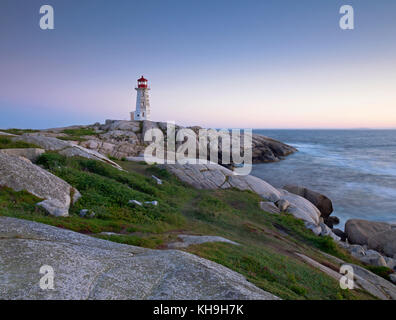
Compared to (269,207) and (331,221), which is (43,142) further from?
(331,221)

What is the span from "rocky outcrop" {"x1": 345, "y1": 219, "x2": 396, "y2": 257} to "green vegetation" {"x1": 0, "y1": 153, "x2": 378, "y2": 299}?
6.19 m

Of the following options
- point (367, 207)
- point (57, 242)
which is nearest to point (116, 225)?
point (57, 242)

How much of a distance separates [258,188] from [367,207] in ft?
54.0

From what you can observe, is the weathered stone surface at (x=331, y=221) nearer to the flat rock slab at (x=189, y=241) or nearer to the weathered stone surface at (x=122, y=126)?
the flat rock slab at (x=189, y=241)

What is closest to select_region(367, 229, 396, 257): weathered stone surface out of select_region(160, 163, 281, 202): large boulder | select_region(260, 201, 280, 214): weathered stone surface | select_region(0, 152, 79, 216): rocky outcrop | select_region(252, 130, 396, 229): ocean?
select_region(252, 130, 396, 229): ocean

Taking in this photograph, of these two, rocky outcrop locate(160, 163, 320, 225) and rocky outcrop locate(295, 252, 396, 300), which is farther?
rocky outcrop locate(160, 163, 320, 225)

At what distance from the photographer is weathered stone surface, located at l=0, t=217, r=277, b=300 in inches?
185

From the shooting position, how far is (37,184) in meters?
12.3

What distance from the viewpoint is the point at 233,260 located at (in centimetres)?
884

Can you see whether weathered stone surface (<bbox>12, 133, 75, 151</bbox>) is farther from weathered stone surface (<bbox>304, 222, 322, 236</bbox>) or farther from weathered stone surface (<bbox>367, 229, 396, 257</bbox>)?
weathered stone surface (<bbox>367, 229, 396, 257</bbox>)

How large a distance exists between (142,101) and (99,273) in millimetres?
62779

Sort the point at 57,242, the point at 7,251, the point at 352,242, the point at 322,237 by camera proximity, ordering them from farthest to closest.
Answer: the point at 352,242 → the point at 322,237 → the point at 57,242 → the point at 7,251
